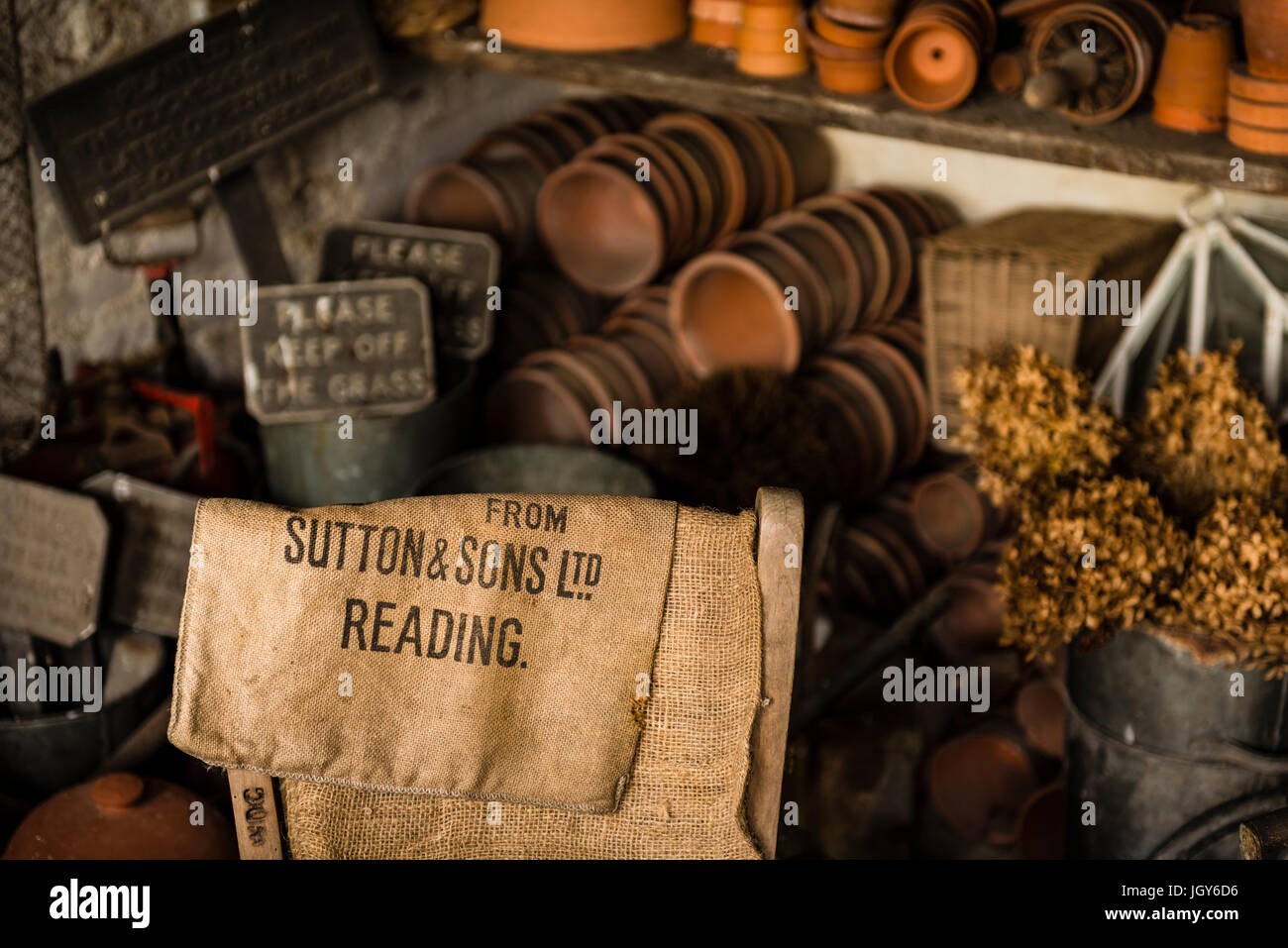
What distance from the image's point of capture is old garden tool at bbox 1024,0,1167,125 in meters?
2.65

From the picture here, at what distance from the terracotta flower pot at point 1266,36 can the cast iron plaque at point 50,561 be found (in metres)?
2.58

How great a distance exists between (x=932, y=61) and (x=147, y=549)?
211 cm

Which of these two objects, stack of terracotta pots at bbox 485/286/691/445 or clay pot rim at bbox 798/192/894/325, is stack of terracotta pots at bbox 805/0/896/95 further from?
stack of terracotta pots at bbox 485/286/691/445

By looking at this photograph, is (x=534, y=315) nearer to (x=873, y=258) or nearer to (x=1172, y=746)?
(x=873, y=258)

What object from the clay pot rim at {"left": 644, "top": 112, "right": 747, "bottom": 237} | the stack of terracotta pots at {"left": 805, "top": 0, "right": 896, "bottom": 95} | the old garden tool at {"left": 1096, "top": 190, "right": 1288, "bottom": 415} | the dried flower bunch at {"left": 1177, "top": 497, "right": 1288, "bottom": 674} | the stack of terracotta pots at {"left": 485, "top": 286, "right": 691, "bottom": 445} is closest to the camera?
the dried flower bunch at {"left": 1177, "top": 497, "right": 1288, "bottom": 674}

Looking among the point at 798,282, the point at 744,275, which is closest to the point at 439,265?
the point at 744,275

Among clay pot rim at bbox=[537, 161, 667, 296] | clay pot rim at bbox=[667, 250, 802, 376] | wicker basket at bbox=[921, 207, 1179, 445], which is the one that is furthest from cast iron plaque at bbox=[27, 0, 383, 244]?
wicker basket at bbox=[921, 207, 1179, 445]

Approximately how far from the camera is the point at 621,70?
330cm

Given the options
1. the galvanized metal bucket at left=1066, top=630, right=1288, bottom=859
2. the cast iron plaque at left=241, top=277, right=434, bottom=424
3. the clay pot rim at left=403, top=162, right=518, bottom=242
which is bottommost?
the galvanized metal bucket at left=1066, top=630, right=1288, bottom=859

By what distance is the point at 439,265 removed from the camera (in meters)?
3.56

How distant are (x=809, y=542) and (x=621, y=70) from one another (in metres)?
1.35

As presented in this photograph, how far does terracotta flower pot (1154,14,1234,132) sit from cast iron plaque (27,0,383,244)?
6.57ft

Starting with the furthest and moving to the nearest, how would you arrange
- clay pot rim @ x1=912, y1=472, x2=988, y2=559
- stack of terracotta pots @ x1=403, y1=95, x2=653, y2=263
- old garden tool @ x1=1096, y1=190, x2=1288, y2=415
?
stack of terracotta pots @ x1=403, y1=95, x2=653, y2=263 < clay pot rim @ x1=912, y1=472, x2=988, y2=559 < old garden tool @ x1=1096, y1=190, x2=1288, y2=415
